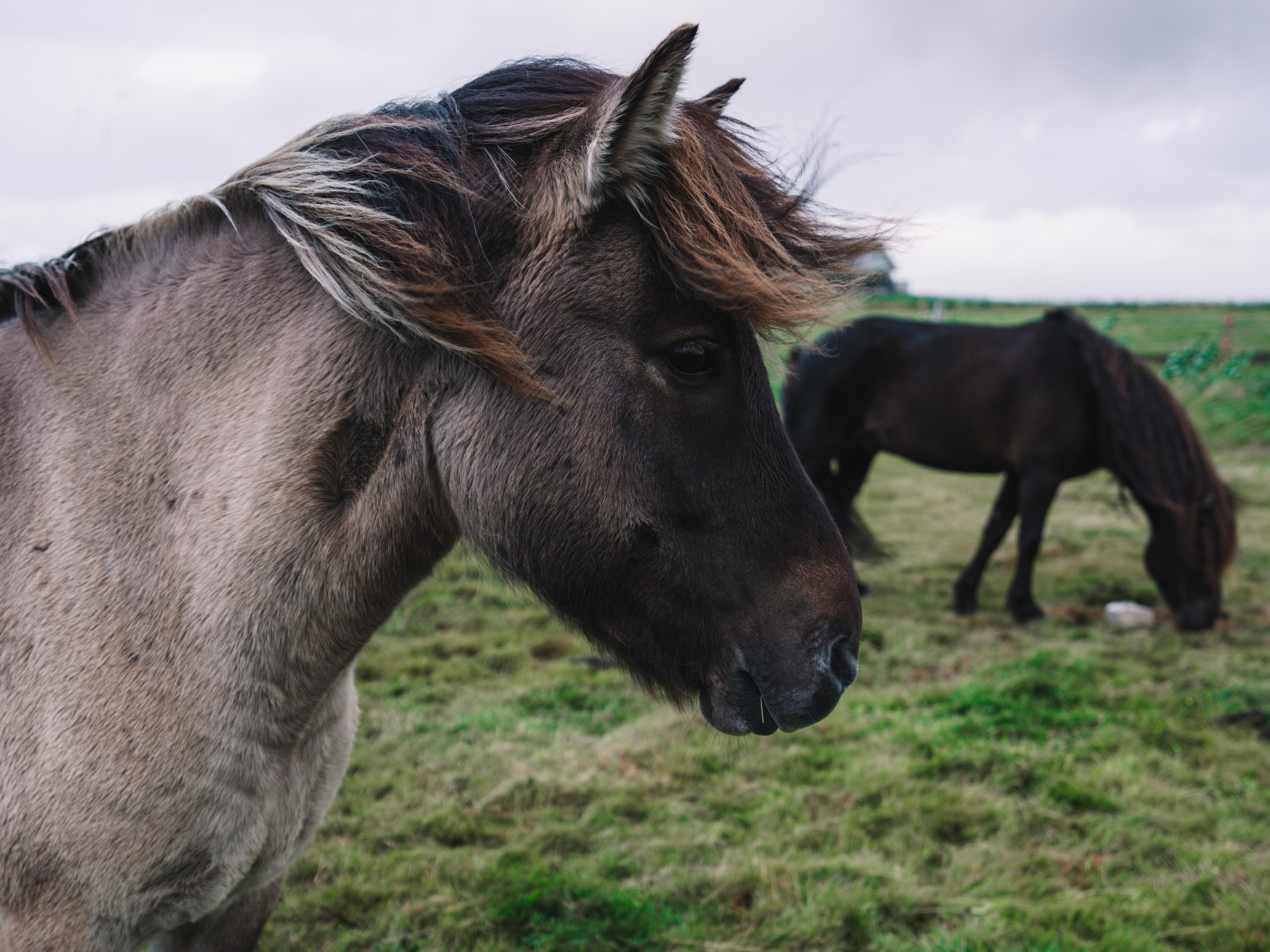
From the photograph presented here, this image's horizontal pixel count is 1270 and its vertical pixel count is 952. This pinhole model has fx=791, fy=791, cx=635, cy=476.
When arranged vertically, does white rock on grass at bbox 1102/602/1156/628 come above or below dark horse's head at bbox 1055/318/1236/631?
below

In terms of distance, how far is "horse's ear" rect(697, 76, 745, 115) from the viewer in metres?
1.82

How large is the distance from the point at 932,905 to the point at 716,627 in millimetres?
2216

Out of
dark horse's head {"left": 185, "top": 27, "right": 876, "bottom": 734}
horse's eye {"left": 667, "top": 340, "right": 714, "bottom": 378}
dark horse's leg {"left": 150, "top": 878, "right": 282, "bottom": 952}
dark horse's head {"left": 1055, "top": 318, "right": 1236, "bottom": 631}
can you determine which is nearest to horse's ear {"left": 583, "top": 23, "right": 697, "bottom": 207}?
dark horse's head {"left": 185, "top": 27, "right": 876, "bottom": 734}

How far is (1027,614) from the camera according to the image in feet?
21.3

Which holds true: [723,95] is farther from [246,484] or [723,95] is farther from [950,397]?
[950,397]

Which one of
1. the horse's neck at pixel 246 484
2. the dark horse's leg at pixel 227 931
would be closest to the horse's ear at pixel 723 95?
the horse's neck at pixel 246 484

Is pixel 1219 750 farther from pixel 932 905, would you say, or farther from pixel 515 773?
pixel 515 773

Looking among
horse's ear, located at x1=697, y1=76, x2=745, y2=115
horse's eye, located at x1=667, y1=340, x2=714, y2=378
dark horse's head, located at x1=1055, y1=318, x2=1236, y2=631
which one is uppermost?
horse's ear, located at x1=697, y1=76, x2=745, y2=115

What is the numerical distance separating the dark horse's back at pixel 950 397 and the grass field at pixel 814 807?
180cm

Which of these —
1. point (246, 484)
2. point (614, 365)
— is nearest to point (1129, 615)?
point (614, 365)

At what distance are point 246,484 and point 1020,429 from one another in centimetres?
681

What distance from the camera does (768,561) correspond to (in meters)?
1.52

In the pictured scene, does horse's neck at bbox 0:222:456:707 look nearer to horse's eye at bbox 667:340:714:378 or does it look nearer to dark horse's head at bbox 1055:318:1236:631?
horse's eye at bbox 667:340:714:378

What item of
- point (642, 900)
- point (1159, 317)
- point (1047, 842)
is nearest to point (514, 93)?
point (642, 900)
